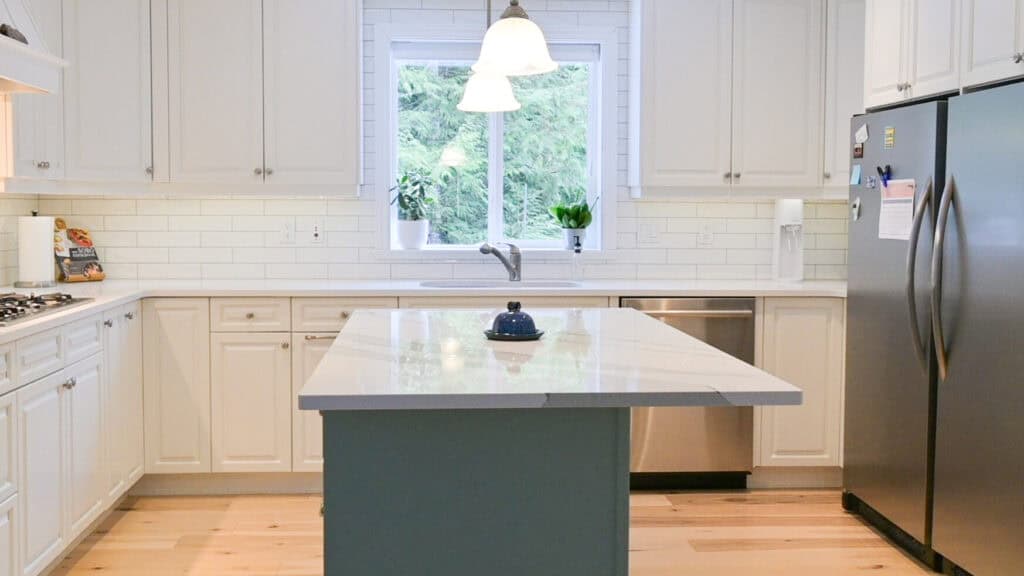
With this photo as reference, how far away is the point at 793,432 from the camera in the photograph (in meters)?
4.38

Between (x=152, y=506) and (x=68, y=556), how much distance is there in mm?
623

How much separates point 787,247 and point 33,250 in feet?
11.4

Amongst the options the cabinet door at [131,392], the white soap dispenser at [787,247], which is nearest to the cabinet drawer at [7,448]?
the cabinet door at [131,392]

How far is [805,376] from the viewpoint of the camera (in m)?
4.33

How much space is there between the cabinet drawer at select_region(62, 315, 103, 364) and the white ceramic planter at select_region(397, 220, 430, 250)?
158 centimetres

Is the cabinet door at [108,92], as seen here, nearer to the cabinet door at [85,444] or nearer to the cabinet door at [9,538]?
the cabinet door at [85,444]

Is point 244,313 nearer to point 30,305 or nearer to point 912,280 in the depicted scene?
point 30,305

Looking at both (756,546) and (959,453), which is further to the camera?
(756,546)

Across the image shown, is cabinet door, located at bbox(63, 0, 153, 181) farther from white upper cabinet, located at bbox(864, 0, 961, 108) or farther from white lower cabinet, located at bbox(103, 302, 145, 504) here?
white upper cabinet, located at bbox(864, 0, 961, 108)

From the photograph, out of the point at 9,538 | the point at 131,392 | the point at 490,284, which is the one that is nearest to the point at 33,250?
the point at 131,392

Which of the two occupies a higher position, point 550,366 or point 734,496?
point 550,366

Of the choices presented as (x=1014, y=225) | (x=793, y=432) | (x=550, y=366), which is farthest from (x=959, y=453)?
(x=550, y=366)

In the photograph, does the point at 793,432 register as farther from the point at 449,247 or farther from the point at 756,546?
the point at 449,247

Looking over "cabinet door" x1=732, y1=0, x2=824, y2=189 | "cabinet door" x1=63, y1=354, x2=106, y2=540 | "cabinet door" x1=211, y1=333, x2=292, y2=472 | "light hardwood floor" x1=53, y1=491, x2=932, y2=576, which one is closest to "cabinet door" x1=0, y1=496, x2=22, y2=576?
"cabinet door" x1=63, y1=354, x2=106, y2=540
